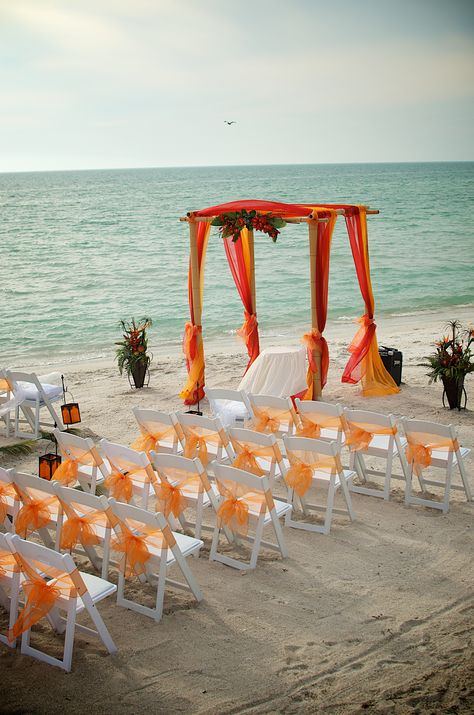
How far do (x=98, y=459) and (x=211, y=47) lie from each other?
43544 millimetres

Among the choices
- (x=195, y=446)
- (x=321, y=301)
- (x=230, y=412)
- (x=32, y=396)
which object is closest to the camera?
(x=195, y=446)

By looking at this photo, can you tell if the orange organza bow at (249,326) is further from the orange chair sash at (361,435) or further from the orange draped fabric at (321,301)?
the orange chair sash at (361,435)

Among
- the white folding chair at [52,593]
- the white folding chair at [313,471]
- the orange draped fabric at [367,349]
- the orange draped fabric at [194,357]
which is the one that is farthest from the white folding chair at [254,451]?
the orange draped fabric at [367,349]

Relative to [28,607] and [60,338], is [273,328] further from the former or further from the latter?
[28,607]

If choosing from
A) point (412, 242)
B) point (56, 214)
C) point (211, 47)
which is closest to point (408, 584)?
point (412, 242)

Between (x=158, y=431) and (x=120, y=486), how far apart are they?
3.31 ft

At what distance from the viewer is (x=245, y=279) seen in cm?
941

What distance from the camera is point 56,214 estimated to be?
50.9m

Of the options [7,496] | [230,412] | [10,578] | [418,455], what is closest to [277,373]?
[230,412]

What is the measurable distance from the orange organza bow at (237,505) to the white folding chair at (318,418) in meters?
1.46

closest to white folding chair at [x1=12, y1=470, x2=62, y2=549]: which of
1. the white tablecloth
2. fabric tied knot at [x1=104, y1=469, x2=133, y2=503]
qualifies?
fabric tied knot at [x1=104, y1=469, x2=133, y2=503]

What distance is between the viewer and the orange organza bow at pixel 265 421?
6.40m

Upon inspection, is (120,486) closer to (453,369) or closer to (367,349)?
(453,369)

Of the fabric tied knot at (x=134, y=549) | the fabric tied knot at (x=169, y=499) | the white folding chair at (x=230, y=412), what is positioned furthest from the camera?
the white folding chair at (x=230, y=412)
